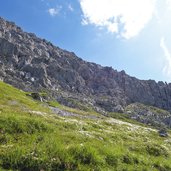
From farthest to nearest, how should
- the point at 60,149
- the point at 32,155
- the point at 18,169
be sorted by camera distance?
the point at 60,149
the point at 32,155
the point at 18,169

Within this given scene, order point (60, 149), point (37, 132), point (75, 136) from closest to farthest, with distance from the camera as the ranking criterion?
point (60, 149)
point (37, 132)
point (75, 136)

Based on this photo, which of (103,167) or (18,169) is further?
(103,167)

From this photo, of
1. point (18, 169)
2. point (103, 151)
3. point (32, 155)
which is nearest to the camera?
point (18, 169)

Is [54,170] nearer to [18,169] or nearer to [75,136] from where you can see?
[18,169]

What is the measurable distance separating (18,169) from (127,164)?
8.07m

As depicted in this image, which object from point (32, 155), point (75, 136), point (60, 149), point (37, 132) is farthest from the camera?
point (75, 136)

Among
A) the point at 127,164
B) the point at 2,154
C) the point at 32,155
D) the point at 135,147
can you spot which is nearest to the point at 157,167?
the point at 127,164

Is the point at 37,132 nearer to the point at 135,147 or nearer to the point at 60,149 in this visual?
the point at 60,149

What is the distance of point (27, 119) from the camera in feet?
75.4

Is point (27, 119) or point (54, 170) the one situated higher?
point (27, 119)

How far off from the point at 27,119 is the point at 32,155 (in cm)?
684

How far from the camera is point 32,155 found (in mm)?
16453

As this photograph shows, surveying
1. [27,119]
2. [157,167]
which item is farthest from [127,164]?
[27,119]

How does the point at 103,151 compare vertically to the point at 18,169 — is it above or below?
above
